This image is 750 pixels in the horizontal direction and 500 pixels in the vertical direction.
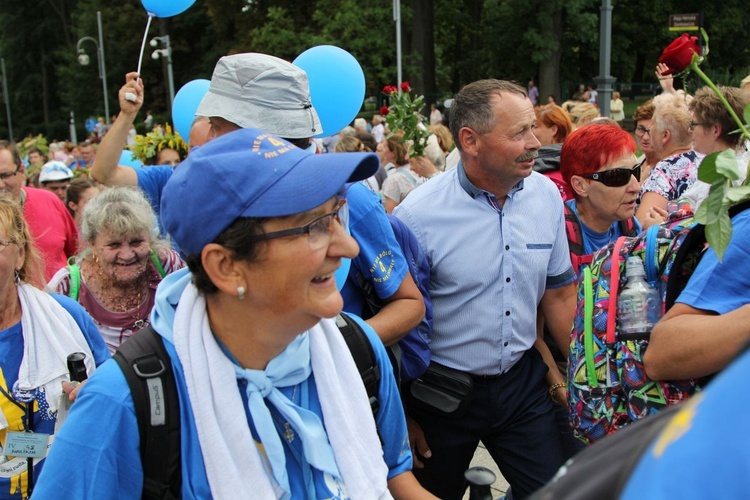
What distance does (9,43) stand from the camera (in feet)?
190

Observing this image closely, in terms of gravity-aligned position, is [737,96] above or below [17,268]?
above

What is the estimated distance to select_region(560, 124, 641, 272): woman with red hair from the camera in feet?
12.6

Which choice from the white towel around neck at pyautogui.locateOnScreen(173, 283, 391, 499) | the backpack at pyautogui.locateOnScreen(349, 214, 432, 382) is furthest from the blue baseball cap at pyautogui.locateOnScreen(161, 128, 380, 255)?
the backpack at pyautogui.locateOnScreen(349, 214, 432, 382)

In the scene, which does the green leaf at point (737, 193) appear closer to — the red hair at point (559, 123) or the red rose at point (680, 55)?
the red rose at point (680, 55)

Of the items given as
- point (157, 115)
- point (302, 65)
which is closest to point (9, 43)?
point (157, 115)

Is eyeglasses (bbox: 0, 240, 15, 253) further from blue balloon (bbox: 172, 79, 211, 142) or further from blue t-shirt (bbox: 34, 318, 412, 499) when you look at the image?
blue balloon (bbox: 172, 79, 211, 142)

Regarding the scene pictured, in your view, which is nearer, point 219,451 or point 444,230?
point 219,451

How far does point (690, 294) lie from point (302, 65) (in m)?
2.23

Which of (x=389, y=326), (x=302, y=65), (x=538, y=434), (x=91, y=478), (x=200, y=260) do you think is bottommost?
(x=538, y=434)

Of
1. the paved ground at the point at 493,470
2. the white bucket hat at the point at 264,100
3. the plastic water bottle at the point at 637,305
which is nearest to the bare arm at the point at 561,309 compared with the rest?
the plastic water bottle at the point at 637,305

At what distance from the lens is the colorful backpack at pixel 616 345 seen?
239 centimetres

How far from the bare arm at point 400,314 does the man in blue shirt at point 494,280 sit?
39cm

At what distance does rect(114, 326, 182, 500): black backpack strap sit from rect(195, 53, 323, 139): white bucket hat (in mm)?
1180

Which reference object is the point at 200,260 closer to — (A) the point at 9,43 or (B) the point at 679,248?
(B) the point at 679,248
